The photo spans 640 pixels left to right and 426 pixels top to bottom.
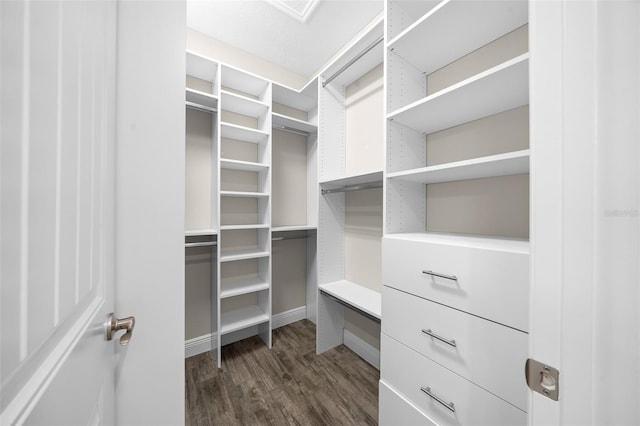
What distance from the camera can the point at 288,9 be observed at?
66.3 inches

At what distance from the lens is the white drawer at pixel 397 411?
1.05 meters

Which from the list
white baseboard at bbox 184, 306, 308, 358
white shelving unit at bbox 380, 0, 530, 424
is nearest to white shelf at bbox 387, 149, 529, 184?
white shelving unit at bbox 380, 0, 530, 424

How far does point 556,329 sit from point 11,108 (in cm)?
74

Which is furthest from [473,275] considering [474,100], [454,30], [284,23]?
[284,23]

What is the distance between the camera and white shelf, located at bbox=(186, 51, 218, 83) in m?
1.69

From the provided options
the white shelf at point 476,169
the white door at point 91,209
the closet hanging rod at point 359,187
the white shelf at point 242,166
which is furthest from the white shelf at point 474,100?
the white shelf at point 242,166

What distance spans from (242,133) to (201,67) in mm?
556

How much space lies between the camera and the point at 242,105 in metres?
1.99

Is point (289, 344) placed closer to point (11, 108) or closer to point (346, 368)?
point (346, 368)

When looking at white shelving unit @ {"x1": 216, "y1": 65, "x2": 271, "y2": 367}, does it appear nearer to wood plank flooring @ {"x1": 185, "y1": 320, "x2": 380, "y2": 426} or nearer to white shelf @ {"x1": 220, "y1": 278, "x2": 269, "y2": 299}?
white shelf @ {"x1": 220, "y1": 278, "x2": 269, "y2": 299}

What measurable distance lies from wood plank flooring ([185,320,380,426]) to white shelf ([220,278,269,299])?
1.80 ft

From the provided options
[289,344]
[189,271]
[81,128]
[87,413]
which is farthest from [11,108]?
[289,344]

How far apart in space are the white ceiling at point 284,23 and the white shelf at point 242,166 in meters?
1.08

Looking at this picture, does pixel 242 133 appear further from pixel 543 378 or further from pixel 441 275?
pixel 543 378
